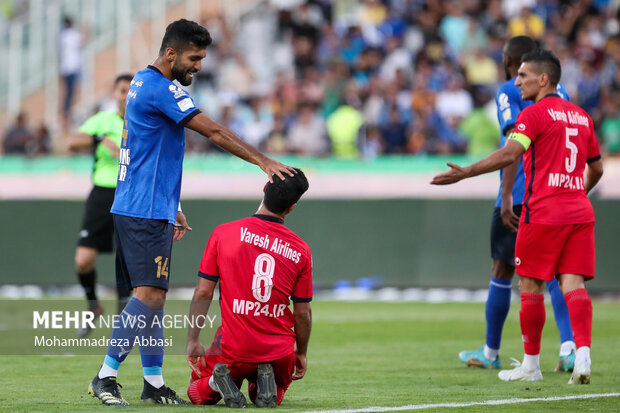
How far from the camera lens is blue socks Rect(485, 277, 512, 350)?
30.8 feet

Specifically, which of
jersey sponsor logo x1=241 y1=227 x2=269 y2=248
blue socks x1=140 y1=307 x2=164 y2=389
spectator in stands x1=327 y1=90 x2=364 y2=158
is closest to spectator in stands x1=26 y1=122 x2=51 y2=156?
spectator in stands x1=327 y1=90 x2=364 y2=158

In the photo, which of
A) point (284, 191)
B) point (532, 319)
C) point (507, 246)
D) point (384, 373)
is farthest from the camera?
point (507, 246)

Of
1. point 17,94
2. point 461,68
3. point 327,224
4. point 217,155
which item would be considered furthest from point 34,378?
point 17,94

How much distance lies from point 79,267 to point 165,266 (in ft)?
15.1

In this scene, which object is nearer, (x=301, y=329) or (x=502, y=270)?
(x=301, y=329)

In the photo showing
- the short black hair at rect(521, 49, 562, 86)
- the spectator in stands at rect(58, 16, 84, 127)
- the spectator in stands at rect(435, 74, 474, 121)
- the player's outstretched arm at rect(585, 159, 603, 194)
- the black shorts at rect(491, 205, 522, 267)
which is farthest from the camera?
the spectator in stands at rect(58, 16, 84, 127)

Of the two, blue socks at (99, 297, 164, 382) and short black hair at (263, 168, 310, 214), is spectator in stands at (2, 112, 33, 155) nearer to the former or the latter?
blue socks at (99, 297, 164, 382)

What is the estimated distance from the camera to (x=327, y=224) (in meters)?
17.2

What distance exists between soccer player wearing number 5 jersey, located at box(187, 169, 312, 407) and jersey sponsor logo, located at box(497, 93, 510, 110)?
2.96 meters

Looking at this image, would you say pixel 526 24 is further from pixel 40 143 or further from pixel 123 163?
pixel 123 163

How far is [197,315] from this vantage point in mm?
6758

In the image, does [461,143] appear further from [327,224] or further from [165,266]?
[165,266]

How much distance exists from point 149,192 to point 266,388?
1.44 m

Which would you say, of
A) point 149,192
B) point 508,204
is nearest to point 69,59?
point 508,204
